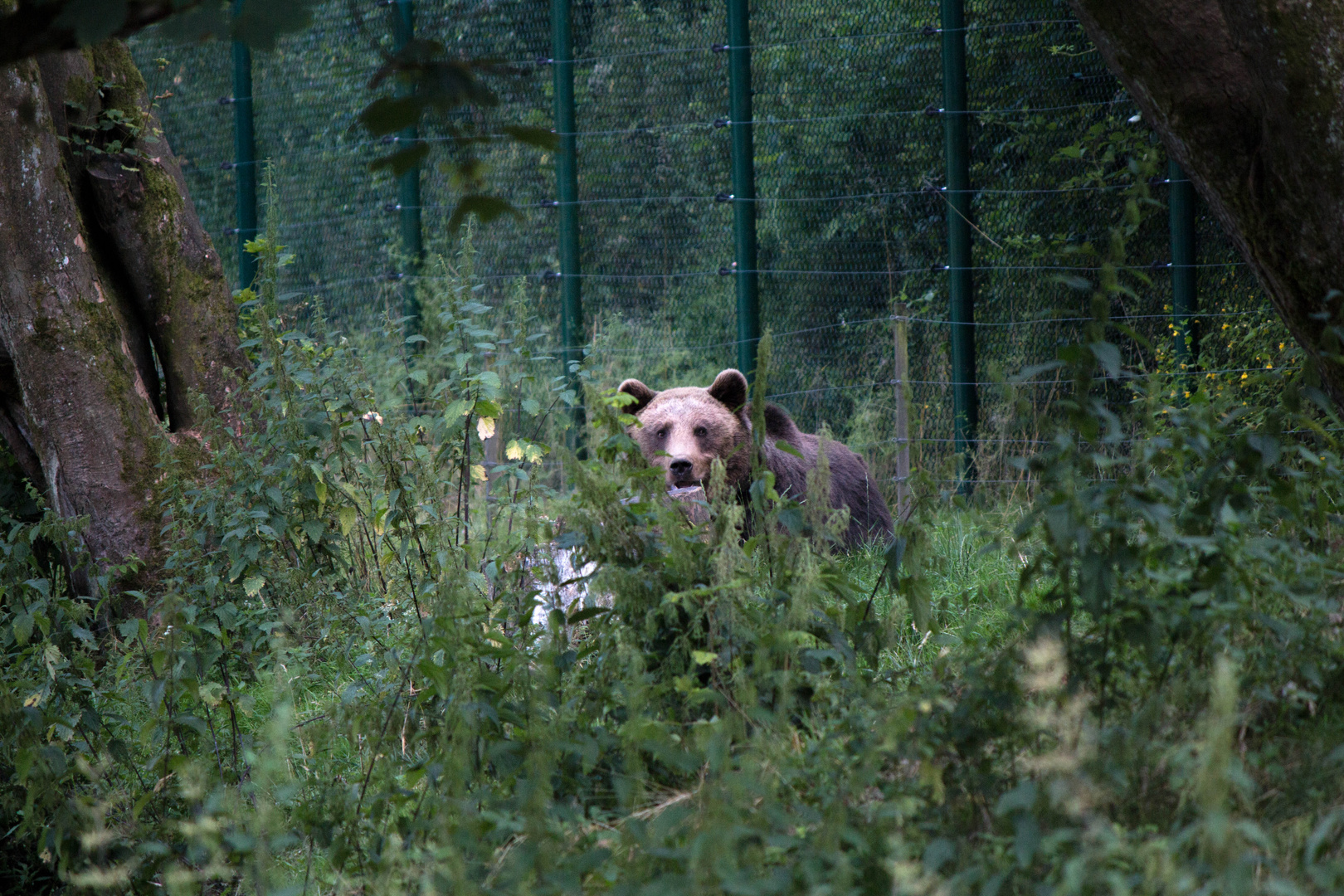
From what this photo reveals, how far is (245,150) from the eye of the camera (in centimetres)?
1044

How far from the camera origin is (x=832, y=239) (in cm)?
882

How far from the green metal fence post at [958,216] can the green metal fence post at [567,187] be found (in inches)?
107

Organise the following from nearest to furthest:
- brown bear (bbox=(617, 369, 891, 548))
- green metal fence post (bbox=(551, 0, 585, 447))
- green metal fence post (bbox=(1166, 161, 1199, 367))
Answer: brown bear (bbox=(617, 369, 891, 548)) < green metal fence post (bbox=(1166, 161, 1199, 367)) < green metal fence post (bbox=(551, 0, 585, 447))

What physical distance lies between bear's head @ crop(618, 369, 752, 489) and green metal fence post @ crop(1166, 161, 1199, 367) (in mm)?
2871

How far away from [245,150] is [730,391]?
5.89 meters

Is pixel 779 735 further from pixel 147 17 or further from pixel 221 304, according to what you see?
pixel 221 304

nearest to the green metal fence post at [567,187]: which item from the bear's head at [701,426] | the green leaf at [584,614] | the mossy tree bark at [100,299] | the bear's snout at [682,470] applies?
the bear's head at [701,426]

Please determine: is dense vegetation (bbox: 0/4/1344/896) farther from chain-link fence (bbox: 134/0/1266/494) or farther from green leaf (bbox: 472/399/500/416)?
chain-link fence (bbox: 134/0/1266/494)

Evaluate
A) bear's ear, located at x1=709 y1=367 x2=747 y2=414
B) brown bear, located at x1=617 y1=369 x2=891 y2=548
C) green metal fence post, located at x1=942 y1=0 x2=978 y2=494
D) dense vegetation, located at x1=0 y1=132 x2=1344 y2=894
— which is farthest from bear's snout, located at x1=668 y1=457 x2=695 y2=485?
green metal fence post, located at x1=942 y1=0 x2=978 y2=494

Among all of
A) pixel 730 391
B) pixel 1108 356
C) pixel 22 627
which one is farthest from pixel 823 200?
pixel 1108 356

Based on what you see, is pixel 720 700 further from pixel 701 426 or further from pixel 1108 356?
pixel 701 426

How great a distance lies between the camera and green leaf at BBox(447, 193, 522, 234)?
2.11 metres

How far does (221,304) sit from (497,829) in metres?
3.88

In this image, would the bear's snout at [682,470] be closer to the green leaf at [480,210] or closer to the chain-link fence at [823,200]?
the chain-link fence at [823,200]
